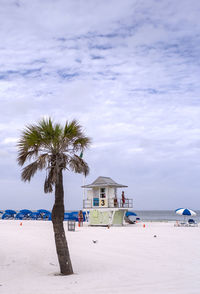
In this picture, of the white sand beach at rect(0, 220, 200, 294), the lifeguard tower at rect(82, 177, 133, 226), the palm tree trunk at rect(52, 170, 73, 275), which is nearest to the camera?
the white sand beach at rect(0, 220, 200, 294)

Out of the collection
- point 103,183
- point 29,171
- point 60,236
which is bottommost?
point 60,236

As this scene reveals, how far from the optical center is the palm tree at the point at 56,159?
32.2 ft

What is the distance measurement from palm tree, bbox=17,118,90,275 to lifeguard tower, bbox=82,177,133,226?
23.8 meters

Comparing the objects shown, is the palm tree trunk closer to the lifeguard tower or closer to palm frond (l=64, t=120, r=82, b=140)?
palm frond (l=64, t=120, r=82, b=140)

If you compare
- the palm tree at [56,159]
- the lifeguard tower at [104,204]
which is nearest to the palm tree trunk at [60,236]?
the palm tree at [56,159]

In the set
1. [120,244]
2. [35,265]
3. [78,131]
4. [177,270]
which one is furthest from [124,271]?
[120,244]

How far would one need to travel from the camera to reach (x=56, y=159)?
1014 centimetres

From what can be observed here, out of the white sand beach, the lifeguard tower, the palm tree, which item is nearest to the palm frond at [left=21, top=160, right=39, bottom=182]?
the palm tree

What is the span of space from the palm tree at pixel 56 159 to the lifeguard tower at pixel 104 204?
23.8 metres

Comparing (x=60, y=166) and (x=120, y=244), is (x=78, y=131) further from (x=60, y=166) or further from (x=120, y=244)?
(x=120, y=244)

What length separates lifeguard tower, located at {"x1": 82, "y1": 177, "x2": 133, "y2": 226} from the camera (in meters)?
34.1

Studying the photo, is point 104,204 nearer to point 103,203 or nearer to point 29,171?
point 103,203

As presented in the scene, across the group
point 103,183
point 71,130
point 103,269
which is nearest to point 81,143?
point 71,130

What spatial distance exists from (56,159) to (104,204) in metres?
25.0
